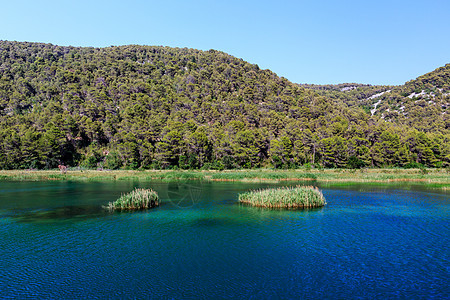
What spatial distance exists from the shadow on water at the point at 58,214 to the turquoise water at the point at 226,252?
11cm

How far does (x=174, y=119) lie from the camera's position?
4729 inches

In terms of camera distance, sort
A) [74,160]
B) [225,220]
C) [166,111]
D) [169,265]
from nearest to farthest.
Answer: [169,265], [225,220], [74,160], [166,111]

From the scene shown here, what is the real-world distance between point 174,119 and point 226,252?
102 m

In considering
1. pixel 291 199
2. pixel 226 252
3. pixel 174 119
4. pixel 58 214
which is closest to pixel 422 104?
pixel 174 119

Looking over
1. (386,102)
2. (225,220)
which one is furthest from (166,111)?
(386,102)

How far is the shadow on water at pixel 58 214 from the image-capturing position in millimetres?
31359

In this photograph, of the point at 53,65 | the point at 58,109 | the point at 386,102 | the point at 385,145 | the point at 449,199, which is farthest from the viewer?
the point at 386,102

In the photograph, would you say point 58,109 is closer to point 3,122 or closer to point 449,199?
point 3,122

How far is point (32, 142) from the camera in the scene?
94.9m

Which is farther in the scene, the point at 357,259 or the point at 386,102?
the point at 386,102

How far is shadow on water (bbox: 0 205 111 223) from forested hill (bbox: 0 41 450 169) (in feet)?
183

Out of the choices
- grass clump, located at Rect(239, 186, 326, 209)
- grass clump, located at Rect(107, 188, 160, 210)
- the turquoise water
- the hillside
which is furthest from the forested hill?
the turquoise water

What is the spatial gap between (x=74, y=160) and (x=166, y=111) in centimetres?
4057

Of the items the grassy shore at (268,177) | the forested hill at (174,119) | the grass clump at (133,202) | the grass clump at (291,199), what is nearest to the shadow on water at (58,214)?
the grass clump at (133,202)
